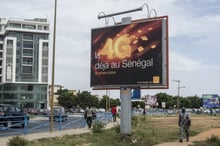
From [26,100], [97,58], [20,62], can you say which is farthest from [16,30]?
[97,58]

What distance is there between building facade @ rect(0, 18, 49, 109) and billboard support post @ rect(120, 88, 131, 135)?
334 feet

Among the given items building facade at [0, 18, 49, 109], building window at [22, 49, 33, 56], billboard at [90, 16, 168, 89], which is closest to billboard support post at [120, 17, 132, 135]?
billboard at [90, 16, 168, 89]

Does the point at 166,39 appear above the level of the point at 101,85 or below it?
above

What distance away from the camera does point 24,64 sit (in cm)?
12581

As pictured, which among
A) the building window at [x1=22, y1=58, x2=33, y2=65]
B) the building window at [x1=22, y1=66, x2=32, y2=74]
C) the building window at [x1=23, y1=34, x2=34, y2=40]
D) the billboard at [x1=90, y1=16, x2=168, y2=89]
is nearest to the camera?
the billboard at [x1=90, y1=16, x2=168, y2=89]

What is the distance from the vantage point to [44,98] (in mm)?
126312

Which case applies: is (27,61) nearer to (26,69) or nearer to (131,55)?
(26,69)

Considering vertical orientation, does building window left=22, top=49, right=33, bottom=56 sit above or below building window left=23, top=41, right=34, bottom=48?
below

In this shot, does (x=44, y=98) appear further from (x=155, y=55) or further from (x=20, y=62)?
(x=155, y=55)

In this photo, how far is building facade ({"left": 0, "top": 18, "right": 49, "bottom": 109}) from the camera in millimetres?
123562

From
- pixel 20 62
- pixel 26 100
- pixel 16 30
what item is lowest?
pixel 26 100

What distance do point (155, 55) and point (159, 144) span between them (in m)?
4.59

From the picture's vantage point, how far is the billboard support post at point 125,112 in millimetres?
22703

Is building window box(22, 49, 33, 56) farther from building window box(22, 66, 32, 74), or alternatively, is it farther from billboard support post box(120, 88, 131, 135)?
billboard support post box(120, 88, 131, 135)
